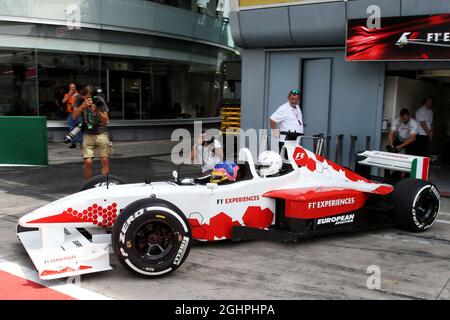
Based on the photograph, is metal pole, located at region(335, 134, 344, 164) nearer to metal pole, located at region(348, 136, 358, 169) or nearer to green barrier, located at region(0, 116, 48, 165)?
metal pole, located at region(348, 136, 358, 169)

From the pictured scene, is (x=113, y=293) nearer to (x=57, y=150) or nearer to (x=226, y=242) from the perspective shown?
(x=226, y=242)

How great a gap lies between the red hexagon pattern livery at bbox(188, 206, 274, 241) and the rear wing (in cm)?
220

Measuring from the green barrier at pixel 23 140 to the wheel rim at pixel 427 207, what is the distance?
8137mm

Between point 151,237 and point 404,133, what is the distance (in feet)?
20.8

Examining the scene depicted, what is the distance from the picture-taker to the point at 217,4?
21.9 m

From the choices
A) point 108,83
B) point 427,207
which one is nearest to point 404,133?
point 427,207

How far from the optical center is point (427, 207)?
6.41 m

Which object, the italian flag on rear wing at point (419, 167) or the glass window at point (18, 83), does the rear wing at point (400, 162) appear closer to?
the italian flag on rear wing at point (419, 167)

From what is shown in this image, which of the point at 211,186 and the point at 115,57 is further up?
the point at 115,57

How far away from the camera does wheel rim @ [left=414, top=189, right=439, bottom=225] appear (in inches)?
247

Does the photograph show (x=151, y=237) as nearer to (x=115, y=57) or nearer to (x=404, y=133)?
(x=404, y=133)

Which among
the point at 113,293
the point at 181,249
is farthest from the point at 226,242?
the point at 113,293

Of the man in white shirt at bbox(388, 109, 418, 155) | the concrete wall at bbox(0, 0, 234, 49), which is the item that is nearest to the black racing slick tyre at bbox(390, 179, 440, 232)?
the man in white shirt at bbox(388, 109, 418, 155)
